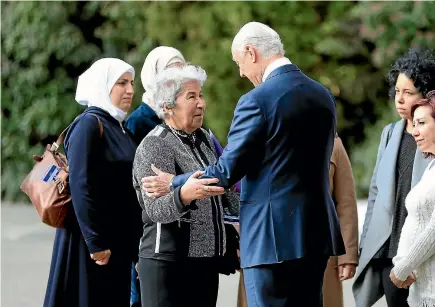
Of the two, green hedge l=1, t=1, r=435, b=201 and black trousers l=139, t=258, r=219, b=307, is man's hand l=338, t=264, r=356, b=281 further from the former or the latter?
green hedge l=1, t=1, r=435, b=201

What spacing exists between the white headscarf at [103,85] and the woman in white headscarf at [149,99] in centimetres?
24

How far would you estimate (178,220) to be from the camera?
14.2ft

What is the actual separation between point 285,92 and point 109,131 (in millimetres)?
1251

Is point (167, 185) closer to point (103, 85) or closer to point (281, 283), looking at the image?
point (281, 283)

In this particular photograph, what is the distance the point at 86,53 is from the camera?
15531 mm

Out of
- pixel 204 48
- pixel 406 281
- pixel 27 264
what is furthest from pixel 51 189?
pixel 204 48

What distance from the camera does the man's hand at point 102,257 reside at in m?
4.89

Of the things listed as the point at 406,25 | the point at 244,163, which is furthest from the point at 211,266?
the point at 406,25

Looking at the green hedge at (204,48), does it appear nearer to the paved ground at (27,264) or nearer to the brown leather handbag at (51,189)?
the paved ground at (27,264)

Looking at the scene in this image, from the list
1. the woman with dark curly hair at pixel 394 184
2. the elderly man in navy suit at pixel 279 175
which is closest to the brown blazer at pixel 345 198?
the woman with dark curly hair at pixel 394 184

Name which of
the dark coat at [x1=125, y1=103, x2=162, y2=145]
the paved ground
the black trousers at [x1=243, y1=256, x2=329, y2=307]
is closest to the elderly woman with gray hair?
Answer: the black trousers at [x1=243, y1=256, x2=329, y2=307]

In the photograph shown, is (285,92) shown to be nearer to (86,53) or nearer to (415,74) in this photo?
(415,74)

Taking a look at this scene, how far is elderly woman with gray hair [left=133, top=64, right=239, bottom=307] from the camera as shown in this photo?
4352 mm

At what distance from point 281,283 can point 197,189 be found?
0.52m
